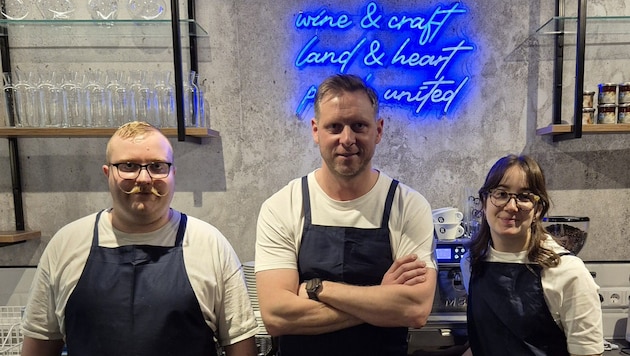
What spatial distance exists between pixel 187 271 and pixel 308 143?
1.24 metres

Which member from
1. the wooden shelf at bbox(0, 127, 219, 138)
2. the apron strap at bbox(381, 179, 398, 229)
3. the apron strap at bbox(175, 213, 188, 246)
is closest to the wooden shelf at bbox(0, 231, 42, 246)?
the wooden shelf at bbox(0, 127, 219, 138)

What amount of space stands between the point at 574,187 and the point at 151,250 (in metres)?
2.40

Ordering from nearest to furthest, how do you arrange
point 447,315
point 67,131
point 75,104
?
point 447,315 → point 67,131 → point 75,104

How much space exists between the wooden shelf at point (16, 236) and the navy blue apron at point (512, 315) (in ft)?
7.94

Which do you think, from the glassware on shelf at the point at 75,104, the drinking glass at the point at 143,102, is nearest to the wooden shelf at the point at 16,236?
the glassware on shelf at the point at 75,104

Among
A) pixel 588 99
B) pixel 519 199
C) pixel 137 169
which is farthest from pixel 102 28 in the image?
pixel 588 99

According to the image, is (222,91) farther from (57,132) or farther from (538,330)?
(538,330)

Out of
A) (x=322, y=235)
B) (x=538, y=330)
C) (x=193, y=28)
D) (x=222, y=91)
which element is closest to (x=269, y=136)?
(x=222, y=91)

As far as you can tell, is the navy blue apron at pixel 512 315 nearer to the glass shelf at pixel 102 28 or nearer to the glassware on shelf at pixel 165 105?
the glassware on shelf at pixel 165 105

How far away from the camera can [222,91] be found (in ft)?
7.84

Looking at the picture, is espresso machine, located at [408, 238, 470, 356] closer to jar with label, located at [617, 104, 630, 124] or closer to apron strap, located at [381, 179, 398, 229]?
apron strap, located at [381, 179, 398, 229]

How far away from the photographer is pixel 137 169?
1345 millimetres

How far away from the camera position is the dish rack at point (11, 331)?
2031 millimetres

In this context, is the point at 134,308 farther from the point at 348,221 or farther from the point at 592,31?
the point at 592,31
